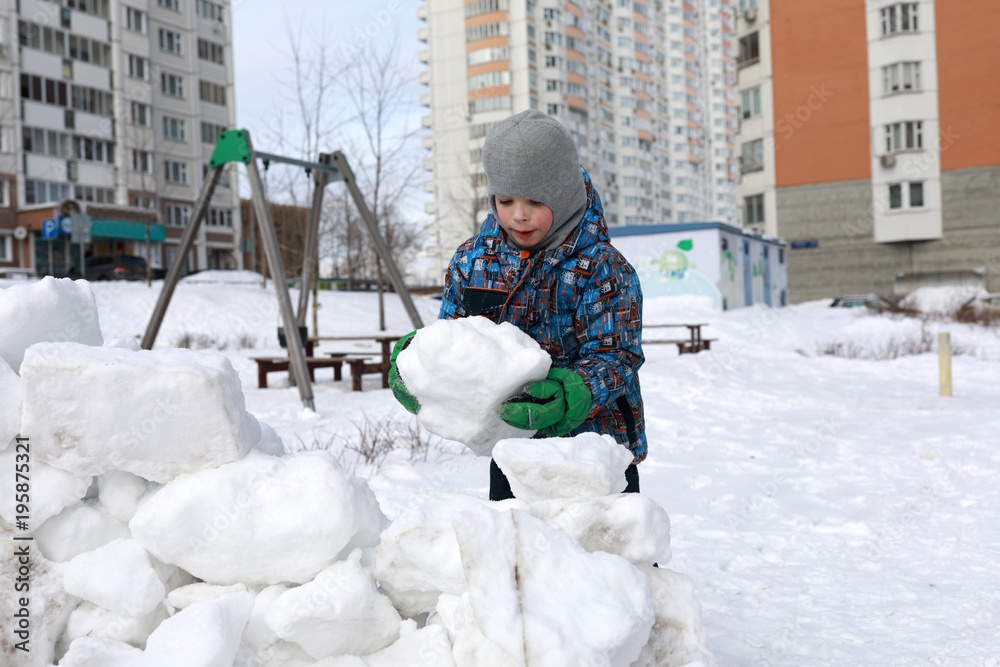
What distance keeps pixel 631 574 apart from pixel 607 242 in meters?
0.89

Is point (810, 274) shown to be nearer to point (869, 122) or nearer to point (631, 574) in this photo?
point (869, 122)

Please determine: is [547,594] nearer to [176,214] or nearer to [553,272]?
[553,272]

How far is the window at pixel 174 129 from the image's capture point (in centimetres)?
3636

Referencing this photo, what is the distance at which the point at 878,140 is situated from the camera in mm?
31266

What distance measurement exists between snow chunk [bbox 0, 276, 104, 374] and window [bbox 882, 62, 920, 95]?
3470cm

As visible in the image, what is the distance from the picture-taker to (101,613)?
1695 mm

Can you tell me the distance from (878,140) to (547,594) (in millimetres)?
34406

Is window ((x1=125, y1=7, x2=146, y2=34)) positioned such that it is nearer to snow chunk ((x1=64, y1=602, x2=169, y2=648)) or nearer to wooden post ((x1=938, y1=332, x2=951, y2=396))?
wooden post ((x1=938, y1=332, x2=951, y2=396))

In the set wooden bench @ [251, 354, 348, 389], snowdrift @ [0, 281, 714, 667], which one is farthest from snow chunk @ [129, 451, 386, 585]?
wooden bench @ [251, 354, 348, 389]

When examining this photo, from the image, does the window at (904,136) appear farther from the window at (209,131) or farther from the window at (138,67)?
the window at (138,67)

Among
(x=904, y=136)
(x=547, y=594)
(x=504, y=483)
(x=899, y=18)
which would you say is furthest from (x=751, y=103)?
(x=547, y=594)

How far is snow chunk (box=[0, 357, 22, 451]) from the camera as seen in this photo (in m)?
1.71

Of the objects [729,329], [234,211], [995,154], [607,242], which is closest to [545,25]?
[234,211]

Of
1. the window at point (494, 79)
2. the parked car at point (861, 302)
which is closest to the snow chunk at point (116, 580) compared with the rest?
the parked car at point (861, 302)
